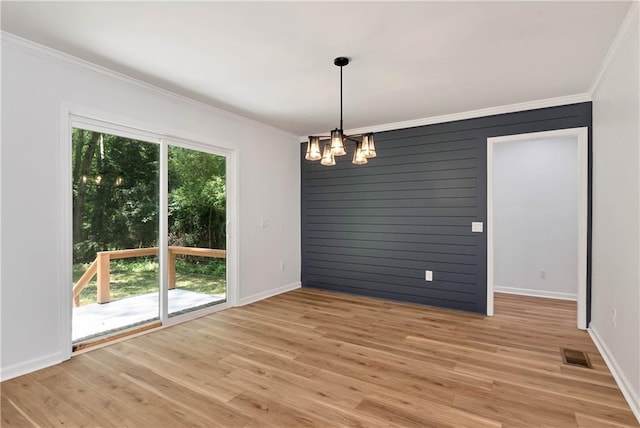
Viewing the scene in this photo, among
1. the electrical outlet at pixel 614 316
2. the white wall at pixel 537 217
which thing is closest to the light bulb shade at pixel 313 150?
the electrical outlet at pixel 614 316

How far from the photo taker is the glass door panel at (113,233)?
3010 mm

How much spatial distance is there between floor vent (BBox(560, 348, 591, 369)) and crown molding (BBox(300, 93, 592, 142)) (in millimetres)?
2647

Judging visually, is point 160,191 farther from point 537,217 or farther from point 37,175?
point 537,217

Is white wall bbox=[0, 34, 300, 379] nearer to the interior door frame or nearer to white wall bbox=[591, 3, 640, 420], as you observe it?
the interior door frame

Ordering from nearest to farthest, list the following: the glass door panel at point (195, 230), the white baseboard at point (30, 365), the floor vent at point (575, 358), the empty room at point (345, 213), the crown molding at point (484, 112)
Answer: the empty room at point (345, 213) → the white baseboard at point (30, 365) → the floor vent at point (575, 358) → the crown molding at point (484, 112) → the glass door panel at point (195, 230)

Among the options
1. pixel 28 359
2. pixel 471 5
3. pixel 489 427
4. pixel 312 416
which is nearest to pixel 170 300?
pixel 28 359

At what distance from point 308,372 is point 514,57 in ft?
10.3

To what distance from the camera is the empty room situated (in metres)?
2.19

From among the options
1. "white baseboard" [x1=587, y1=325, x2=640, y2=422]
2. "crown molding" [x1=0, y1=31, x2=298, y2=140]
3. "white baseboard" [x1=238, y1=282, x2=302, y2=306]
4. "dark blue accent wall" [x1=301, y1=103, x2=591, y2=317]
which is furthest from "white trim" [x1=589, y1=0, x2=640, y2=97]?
"white baseboard" [x1=238, y1=282, x2=302, y2=306]

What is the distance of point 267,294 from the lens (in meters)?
4.98

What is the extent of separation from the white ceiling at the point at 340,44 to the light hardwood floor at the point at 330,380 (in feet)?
8.52

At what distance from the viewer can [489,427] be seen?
1.93 metres

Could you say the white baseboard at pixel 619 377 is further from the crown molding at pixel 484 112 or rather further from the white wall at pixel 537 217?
the crown molding at pixel 484 112

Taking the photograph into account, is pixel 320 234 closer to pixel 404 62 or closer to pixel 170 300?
pixel 170 300
